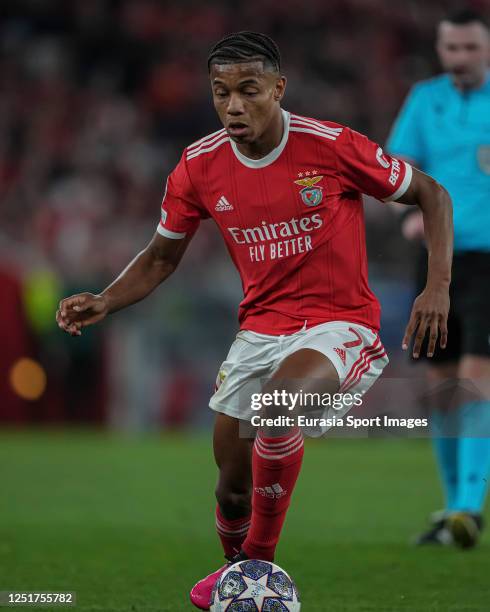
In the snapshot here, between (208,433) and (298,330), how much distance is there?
7.74 m

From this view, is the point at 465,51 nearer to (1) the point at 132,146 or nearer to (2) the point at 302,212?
(2) the point at 302,212

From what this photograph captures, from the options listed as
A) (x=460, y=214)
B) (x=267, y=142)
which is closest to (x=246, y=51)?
(x=267, y=142)

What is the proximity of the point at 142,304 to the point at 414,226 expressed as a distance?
19.9 ft

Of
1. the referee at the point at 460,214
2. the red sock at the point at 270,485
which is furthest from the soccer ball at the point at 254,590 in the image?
the referee at the point at 460,214

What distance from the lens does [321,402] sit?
399 centimetres

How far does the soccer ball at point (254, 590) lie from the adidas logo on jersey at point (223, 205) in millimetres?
1236

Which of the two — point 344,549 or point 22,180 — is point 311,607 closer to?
point 344,549

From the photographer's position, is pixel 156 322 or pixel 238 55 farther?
pixel 156 322

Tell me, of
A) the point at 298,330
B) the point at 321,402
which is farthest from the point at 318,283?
the point at 321,402

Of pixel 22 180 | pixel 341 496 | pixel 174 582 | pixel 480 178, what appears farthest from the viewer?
pixel 22 180

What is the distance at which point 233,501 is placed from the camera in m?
4.31

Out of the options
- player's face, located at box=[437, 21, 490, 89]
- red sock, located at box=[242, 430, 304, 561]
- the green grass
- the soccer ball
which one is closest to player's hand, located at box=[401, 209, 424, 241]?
player's face, located at box=[437, 21, 490, 89]

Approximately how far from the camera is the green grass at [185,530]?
14.7ft

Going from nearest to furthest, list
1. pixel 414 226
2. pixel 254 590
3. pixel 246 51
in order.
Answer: pixel 254 590 < pixel 246 51 < pixel 414 226
